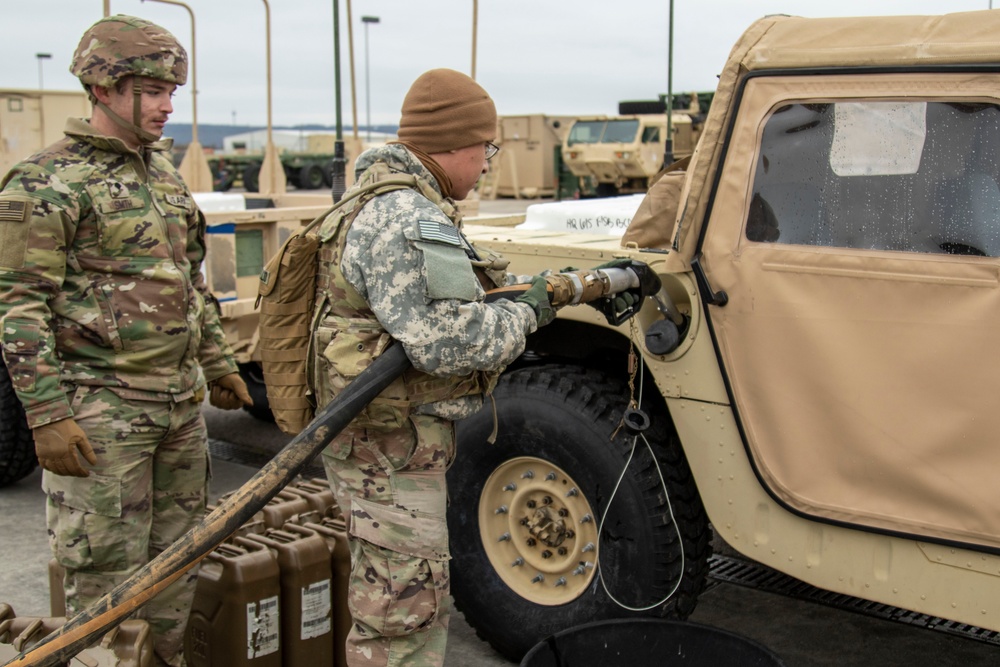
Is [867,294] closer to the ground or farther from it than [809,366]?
farther from it

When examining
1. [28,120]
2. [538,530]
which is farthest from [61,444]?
[28,120]

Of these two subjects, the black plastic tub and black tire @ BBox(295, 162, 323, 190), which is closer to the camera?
the black plastic tub

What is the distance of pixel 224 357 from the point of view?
349 centimetres

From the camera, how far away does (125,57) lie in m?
2.95

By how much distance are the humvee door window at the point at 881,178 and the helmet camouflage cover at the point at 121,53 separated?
5.47 ft

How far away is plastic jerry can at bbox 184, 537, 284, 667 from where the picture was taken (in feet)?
10.5

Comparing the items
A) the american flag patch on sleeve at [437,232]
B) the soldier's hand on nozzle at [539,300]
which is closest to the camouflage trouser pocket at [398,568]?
the soldier's hand on nozzle at [539,300]

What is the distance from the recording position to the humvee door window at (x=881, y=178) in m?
2.64

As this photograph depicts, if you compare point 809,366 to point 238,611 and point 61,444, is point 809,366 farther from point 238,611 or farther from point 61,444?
point 61,444

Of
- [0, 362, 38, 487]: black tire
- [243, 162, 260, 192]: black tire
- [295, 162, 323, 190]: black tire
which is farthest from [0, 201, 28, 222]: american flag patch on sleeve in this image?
[295, 162, 323, 190]: black tire

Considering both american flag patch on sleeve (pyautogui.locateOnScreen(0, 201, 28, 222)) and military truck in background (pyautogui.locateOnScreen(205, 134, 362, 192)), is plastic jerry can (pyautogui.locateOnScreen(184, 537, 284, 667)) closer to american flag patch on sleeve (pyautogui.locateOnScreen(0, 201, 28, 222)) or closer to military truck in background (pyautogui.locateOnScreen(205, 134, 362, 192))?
american flag patch on sleeve (pyautogui.locateOnScreen(0, 201, 28, 222))

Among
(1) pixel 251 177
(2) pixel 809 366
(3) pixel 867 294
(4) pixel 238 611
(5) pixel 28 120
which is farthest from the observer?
(1) pixel 251 177

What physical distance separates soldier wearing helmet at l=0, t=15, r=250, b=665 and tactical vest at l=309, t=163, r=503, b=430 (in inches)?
24.2

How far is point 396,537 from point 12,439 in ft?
10.9
